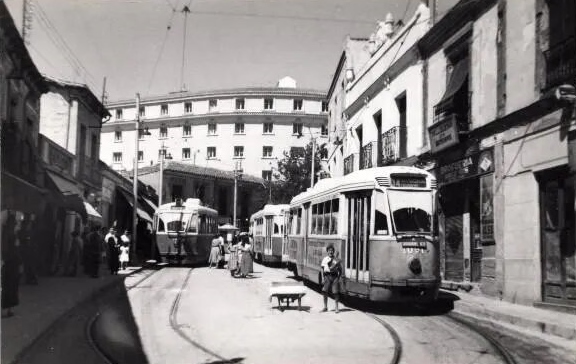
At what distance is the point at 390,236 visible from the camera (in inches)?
454

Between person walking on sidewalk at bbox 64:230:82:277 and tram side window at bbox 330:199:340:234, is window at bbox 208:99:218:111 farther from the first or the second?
tram side window at bbox 330:199:340:234

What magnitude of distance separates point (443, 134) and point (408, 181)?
5.43m

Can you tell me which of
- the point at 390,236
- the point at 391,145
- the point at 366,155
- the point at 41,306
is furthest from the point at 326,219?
the point at 366,155

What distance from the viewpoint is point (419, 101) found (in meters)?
19.5

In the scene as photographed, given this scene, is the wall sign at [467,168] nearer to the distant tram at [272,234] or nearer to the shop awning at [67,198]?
the distant tram at [272,234]

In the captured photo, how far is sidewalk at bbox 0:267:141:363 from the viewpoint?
795 centimetres

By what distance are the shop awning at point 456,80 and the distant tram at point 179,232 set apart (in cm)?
1356

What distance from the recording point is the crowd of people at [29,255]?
32.8 feet

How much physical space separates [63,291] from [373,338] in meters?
8.97

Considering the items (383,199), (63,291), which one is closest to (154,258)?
(63,291)

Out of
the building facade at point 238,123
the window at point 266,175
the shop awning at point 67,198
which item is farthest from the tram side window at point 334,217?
the window at point 266,175

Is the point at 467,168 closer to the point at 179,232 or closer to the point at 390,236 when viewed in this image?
the point at 390,236

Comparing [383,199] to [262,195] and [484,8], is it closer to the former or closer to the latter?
[484,8]

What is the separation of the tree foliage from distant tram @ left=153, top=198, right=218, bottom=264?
75.6ft
